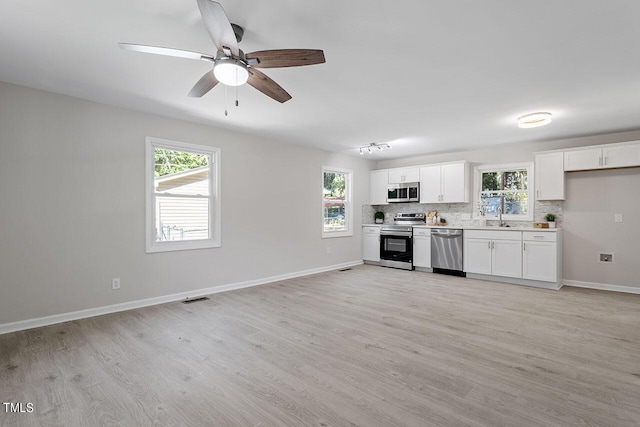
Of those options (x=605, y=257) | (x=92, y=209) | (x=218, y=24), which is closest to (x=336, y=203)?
(x=92, y=209)

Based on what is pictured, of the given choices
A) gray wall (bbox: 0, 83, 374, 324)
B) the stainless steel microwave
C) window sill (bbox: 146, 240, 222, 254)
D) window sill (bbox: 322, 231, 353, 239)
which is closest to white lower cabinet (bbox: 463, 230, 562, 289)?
the stainless steel microwave

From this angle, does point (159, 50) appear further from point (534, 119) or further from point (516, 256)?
point (516, 256)

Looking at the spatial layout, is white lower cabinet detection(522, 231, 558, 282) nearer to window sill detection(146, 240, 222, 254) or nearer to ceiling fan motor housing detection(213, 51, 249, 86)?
window sill detection(146, 240, 222, 254)

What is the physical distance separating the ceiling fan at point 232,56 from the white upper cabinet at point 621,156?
4.95 m

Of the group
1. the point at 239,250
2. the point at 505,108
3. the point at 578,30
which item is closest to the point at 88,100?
the point at 239,250

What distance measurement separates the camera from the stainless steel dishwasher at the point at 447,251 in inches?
228

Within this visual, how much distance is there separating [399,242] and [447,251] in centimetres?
98

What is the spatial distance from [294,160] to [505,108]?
339cm

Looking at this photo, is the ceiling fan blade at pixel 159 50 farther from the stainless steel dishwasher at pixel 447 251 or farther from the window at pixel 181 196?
the stainless steel dishwasher at pixel 447 251

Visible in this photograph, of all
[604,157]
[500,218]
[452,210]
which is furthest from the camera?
[452,210]

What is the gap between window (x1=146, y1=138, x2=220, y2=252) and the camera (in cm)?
409

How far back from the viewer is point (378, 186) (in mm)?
7316

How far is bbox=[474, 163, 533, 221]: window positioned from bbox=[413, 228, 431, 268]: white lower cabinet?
106 cm

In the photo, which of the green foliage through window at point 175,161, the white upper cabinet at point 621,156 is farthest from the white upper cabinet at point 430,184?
the green foliage through window at point 175,161
